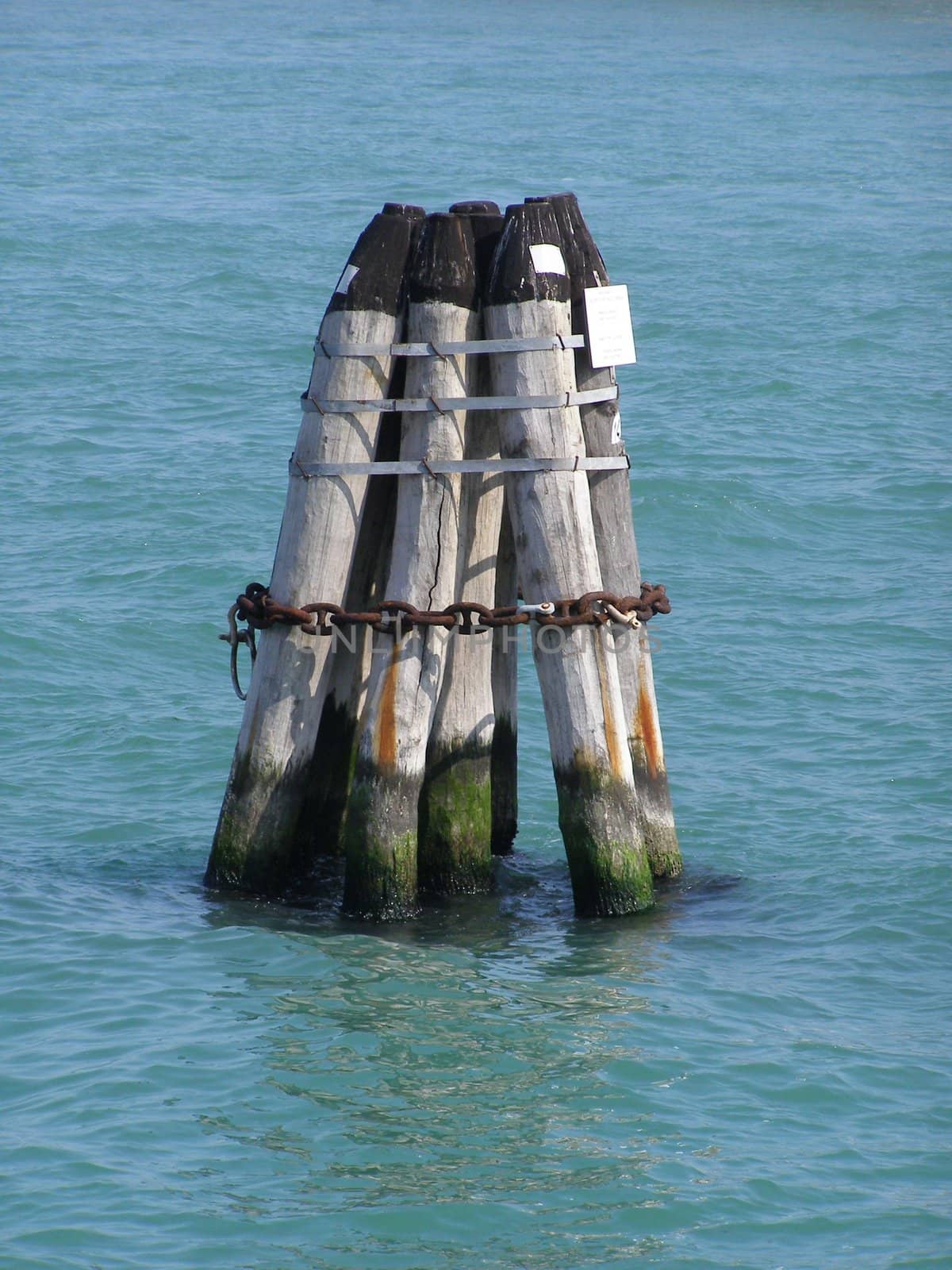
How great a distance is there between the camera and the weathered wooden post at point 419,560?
23.9ft

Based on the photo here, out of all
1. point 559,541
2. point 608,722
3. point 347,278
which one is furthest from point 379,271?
point 608,722

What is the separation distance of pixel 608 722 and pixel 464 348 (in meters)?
1.71

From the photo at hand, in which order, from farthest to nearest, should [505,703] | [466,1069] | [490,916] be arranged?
[505,703]
[490,916]
[466,1069]

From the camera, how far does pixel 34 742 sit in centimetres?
1046

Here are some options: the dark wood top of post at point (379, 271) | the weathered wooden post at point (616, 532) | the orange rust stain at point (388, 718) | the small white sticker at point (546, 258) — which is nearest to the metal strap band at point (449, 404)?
the weathered wooden post at point (616, 532)

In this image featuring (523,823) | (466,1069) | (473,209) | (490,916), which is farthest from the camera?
(523,823)

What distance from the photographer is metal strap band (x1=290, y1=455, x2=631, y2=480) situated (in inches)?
284

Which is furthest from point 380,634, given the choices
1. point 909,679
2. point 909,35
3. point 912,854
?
point 909,35

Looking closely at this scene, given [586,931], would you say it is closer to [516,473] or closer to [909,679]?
[516,473]

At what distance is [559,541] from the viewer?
725 centimetres

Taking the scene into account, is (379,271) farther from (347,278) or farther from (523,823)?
(523,823)

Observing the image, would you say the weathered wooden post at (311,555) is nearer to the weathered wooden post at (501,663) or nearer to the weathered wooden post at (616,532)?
the weathered wooden post at (501,663)

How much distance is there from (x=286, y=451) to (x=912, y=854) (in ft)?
33.6

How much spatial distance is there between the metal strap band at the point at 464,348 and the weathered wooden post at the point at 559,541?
29 millimetres
